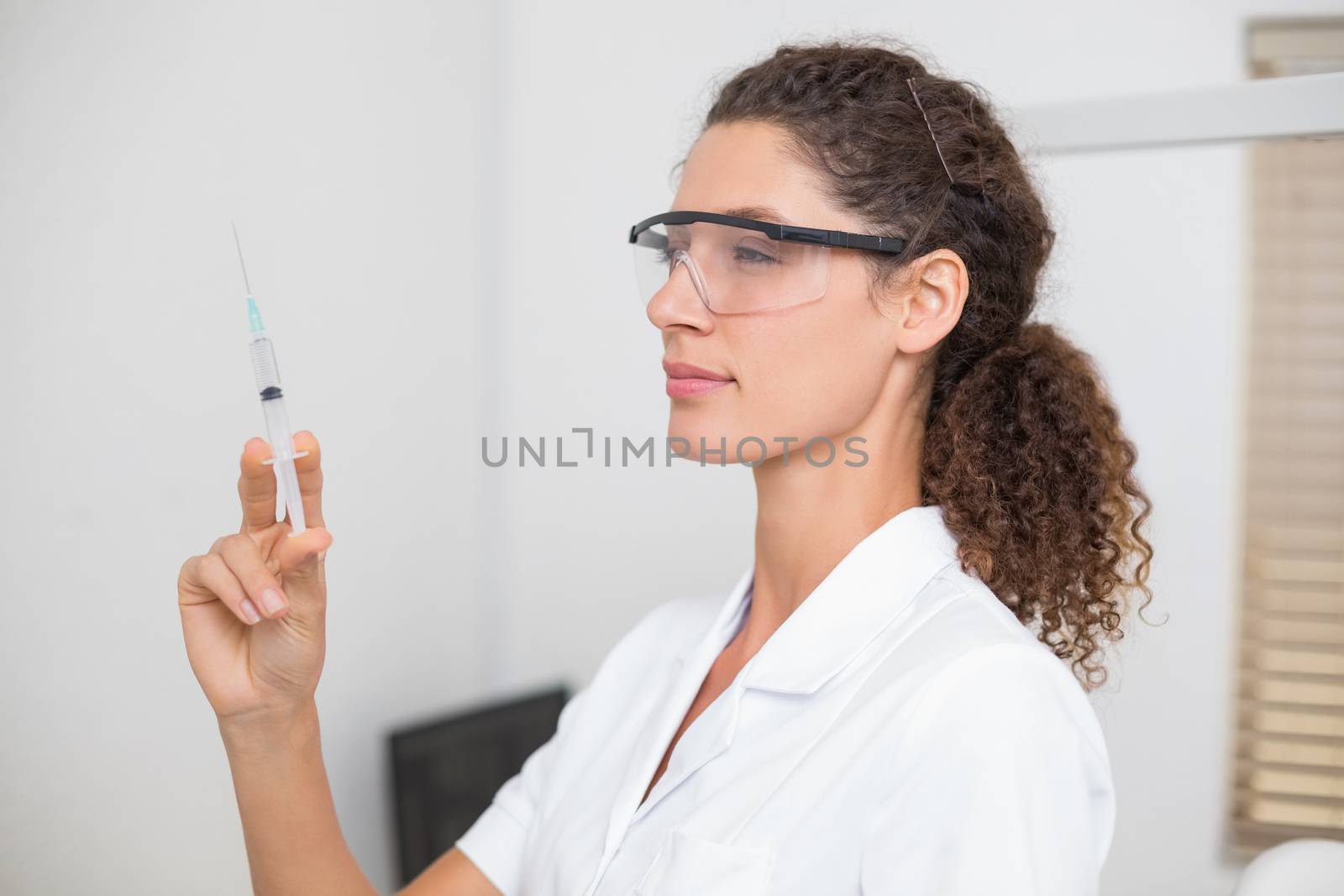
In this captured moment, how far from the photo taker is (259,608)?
2.97 ft

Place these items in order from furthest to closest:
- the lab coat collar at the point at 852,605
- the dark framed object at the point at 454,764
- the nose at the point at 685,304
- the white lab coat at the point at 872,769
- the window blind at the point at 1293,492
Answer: the dark framed object at the point at 454,764, the window blind at the point at 1293,492, the nose at the point at 685,304, the lab coat collar at the point at 852,605, the white lab coat at the point at 872,769

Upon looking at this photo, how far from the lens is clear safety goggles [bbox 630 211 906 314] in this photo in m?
1.12

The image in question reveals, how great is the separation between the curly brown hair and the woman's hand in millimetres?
667

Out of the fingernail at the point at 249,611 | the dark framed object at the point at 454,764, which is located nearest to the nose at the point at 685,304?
the fingernail at the point at 249,611

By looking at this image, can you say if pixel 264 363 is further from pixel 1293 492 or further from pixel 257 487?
pixel 1293 492

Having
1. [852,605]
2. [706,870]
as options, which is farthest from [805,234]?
[706,870]

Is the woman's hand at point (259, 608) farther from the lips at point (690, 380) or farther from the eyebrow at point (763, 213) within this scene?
the eyebrow at point (763, 213)

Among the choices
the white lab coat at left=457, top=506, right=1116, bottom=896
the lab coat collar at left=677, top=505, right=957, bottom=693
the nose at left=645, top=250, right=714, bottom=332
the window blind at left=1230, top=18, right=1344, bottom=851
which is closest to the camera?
the white lab coat at left=457, top=506, right=1116, bottom=896

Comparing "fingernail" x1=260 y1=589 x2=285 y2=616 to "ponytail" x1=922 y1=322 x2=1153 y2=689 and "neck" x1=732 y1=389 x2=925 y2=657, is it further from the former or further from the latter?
"ponytail" x1=922 y1=322 x2=1153 y2=689

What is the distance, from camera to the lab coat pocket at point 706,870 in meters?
0.94

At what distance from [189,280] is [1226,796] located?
72.9 inches

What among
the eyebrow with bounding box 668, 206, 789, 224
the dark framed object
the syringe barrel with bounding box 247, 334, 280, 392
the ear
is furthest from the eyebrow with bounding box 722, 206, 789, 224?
the dark framed object

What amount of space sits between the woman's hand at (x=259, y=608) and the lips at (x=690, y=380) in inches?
16.6

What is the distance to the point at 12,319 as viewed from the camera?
3.52ft
